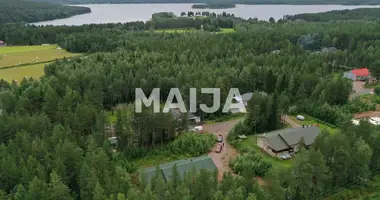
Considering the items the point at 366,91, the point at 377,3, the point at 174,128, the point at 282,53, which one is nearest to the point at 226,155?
the point at 174,128

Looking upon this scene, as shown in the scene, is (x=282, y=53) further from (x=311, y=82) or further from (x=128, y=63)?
(x=128, y=63)

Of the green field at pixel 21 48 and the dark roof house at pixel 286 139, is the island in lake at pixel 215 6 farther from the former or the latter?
the dark roof house at pixel 286 139

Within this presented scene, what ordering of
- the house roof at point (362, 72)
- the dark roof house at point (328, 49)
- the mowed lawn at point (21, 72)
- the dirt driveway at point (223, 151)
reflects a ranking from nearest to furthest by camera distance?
the dirt driveway at point (223, 151) < the mowed lawn at point (21, 72) < the house roof at point (362, 72) < the dark roof house at point (328, 49)

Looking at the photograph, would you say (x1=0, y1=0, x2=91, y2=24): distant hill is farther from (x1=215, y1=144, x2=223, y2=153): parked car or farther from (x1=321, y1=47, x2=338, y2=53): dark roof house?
(x1=215, y1=144, x2=223, y2=153): parked car

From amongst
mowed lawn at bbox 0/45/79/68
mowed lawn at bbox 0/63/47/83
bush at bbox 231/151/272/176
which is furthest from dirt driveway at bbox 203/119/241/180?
mowed lawn at bbox 0/45/79/68

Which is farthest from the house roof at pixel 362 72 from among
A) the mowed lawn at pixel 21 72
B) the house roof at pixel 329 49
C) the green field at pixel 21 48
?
the green field at pixel 21 48

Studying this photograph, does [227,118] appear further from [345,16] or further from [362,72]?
[345,16]
